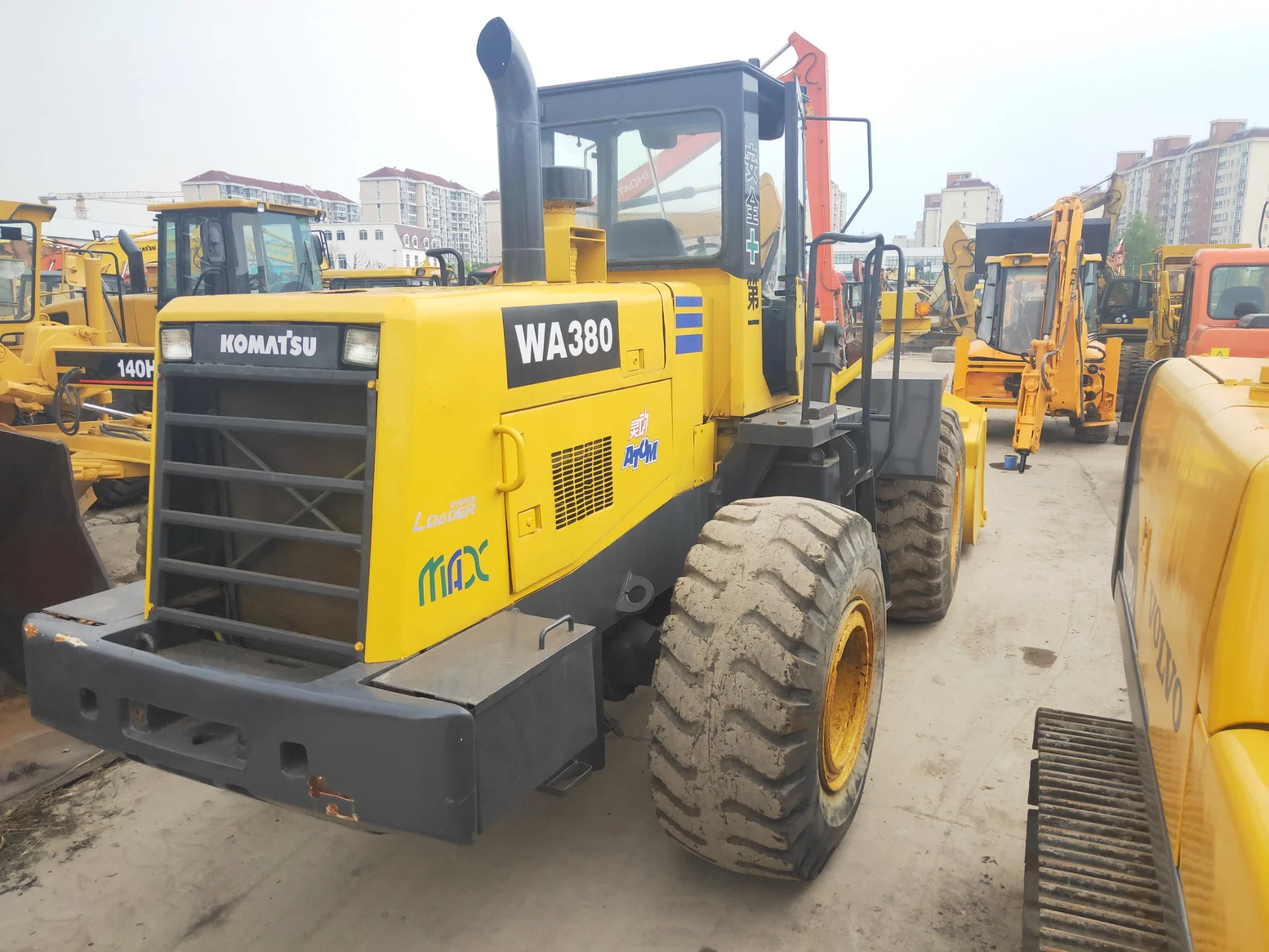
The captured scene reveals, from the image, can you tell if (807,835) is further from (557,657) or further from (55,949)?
(55,949)

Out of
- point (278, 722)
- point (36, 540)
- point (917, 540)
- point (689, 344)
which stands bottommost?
point (917, 540)

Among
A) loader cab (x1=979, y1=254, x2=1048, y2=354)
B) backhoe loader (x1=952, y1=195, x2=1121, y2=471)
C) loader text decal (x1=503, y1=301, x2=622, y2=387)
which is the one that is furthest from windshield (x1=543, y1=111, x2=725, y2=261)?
loader cab (x1=979, y1=254, x2=1048, y2=354)

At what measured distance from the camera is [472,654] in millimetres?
2279

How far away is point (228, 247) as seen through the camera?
30.3 feet

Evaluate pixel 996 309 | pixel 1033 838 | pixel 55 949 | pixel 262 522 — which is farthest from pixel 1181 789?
pixel 996 309

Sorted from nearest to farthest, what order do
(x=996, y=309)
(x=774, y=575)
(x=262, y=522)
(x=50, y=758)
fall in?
1. (x=262, y=522)
2. (x=774, y=575)
3. (x=50, y=758)
4. (x=996, y=309)

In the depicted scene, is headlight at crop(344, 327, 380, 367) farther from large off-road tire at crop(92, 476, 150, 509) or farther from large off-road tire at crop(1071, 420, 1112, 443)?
large off-road tire at crop(1071, 420, 1112, 443)

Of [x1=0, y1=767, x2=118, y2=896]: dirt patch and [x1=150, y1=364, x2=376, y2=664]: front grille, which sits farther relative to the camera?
[x1=0, y1=767, x2=118, y2=896]: dirt patch

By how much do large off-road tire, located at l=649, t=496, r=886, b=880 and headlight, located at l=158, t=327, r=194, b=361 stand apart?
5.24ft

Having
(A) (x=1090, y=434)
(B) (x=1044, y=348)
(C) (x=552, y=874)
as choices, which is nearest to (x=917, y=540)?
(C) (x=552, y=874)

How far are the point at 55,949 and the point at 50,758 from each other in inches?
56.8

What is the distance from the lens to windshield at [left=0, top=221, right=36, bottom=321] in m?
7.59

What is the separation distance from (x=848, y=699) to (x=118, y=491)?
25.5 feet

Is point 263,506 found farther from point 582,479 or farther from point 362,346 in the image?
point 582,479
